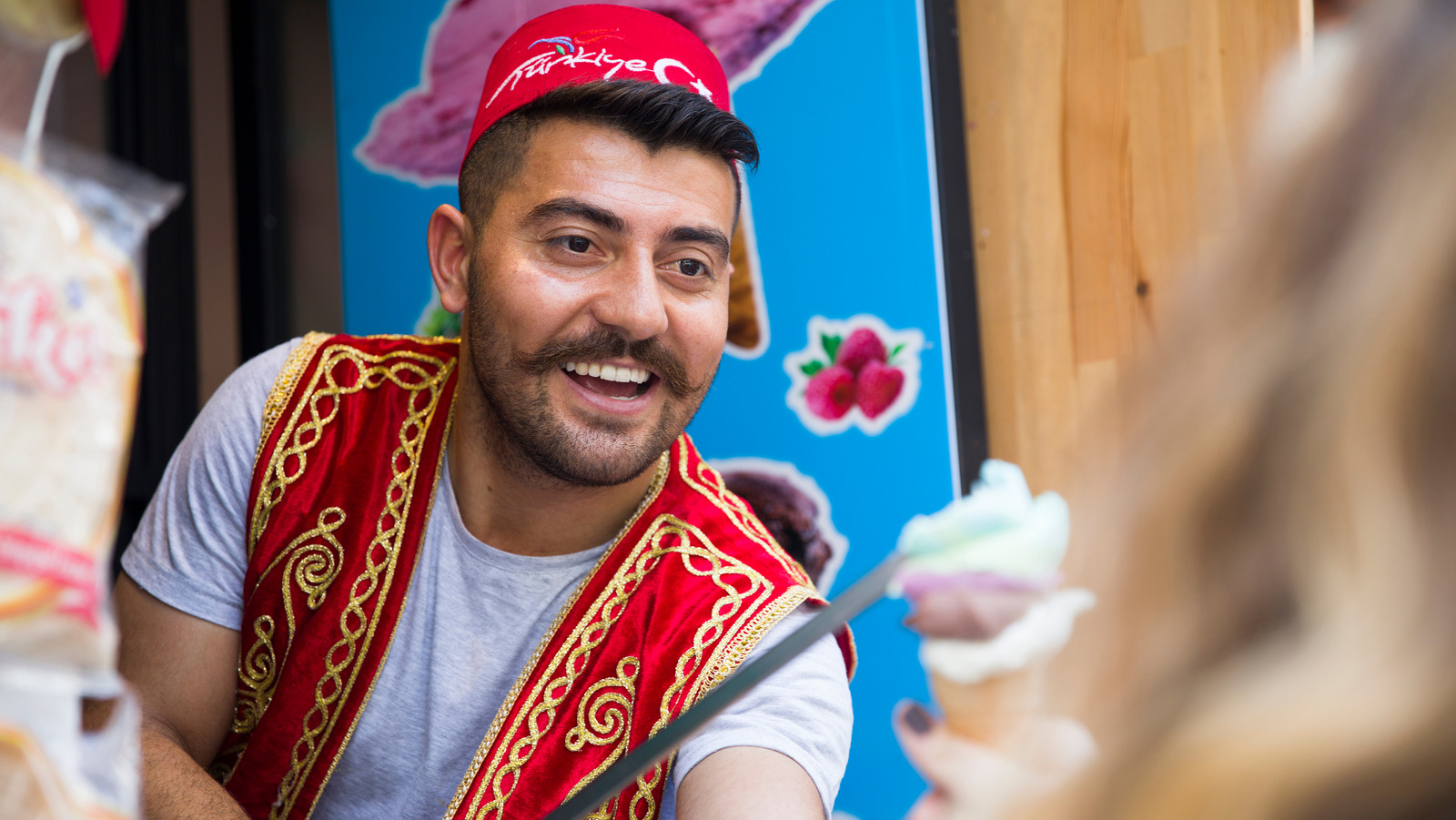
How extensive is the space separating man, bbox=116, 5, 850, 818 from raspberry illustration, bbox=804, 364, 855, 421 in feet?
1.31

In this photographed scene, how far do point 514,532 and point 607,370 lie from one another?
0.72ft

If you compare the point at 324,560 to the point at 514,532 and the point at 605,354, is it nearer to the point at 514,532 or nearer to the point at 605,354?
the point at 514,532

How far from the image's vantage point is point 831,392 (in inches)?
66.4

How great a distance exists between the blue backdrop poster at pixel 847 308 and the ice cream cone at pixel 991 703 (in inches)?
41.5

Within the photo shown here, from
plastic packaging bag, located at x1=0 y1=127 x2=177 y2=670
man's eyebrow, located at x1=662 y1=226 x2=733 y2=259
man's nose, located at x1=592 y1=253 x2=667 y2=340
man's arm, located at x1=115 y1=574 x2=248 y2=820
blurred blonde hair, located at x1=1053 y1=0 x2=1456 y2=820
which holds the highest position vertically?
man's eyebrow, located at x1=662 y1=226 x2=733 y2=259

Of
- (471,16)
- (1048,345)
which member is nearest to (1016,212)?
(1048,345)

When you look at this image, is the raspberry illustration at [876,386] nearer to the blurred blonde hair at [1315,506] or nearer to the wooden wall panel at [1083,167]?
the wooden wall panel at [1083,167]

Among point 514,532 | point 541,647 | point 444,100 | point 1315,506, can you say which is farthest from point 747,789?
point 444,100

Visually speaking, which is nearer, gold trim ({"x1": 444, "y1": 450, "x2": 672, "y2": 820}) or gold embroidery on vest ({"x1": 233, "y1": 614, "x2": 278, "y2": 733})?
gold trim ({"x1": 444, "y1": 450, "x2": 672, "y2": 820})

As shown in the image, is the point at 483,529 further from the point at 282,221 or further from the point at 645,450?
the point at 282,221

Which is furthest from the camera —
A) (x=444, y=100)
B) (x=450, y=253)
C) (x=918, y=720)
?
(x=444, y=100)

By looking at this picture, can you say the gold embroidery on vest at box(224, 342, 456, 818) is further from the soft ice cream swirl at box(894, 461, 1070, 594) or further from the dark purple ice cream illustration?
the soft ice cream swirl at box(894, 461, 1070, 594)

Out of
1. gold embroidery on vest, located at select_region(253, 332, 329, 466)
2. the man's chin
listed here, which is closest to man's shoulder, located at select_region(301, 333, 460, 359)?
gold embroidery on vest, located at select_region(253, 332, 329, 466)

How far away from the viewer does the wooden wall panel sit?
1.44 metres
